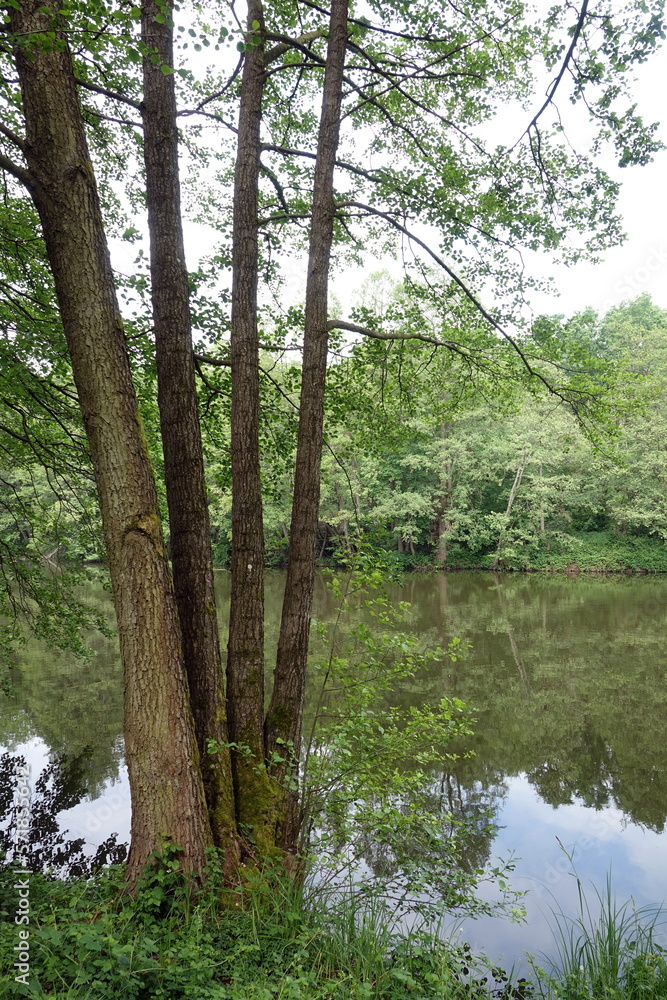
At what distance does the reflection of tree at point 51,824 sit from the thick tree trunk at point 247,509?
1806 millimetres

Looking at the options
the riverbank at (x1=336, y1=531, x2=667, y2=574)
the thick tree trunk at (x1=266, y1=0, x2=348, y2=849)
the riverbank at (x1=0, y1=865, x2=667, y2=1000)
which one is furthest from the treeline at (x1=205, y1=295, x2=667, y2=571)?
the riverbank at (x1=0, y1=865, x2=667, y2=1000)

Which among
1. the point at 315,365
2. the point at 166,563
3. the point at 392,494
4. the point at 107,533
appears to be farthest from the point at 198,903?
the point at 392,494

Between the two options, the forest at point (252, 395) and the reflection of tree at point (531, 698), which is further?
the reflection of tree at point (531, 698)

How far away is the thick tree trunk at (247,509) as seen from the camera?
3123 mm

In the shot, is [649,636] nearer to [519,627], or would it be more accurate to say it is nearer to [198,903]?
[519,627]

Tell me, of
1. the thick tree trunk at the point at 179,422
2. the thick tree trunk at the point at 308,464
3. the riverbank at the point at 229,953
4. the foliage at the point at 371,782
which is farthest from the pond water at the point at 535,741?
the thick tree trunk at the point at 179,422

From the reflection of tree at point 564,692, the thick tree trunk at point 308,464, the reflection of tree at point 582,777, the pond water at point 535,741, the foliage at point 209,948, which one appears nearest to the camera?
the foliage at point 209,948

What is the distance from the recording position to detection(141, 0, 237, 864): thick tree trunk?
9.88 feet

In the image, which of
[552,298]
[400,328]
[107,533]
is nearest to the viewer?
[107,533]

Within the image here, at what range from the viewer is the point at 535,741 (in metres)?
6.84

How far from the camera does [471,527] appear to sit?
2467 cm

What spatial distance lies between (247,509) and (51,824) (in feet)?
13.0

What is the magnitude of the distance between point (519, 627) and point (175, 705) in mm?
11578

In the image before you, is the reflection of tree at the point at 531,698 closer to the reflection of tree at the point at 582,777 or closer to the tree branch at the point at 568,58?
the reflection of tree at the point at 582,777
